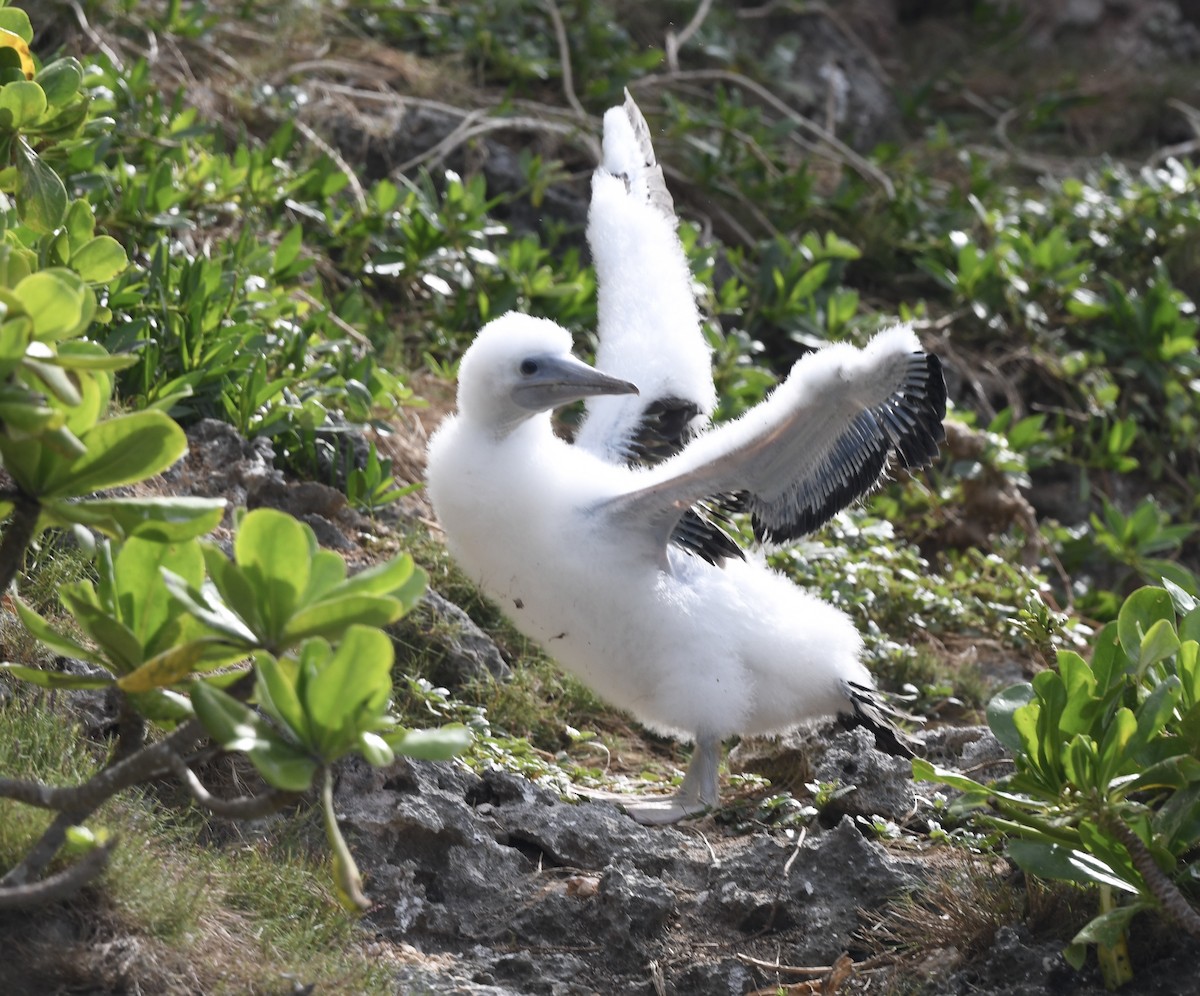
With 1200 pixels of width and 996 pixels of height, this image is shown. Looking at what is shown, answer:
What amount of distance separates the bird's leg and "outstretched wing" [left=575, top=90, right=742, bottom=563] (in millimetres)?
916

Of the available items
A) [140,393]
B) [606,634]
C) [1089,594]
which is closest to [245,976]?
[606,634]

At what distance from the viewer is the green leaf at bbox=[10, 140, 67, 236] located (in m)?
3.44

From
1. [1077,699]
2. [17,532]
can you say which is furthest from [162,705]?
[1077,699]

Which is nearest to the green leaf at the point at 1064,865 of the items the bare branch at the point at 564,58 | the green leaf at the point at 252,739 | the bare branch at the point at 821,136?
the green leaf at the point at 252,739

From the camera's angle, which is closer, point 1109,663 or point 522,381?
point 1109,663

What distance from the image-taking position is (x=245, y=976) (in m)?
2.79

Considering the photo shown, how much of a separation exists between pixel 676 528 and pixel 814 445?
1.91 feet

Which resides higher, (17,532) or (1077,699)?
(1077,699)

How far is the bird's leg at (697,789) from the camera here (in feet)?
13.9

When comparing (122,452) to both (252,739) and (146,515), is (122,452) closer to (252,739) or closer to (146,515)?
(146,515)

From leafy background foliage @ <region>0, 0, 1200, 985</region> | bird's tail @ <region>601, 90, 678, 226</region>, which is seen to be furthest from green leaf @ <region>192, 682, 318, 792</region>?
bird's tail @ <region>601, 90, 678, 226</region>

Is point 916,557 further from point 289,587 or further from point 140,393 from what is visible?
point 289,587

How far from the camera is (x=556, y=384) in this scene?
441 cm

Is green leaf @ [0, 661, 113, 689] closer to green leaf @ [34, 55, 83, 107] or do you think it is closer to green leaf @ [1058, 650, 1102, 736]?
green leaf @ [34, 55, 83, 107]
